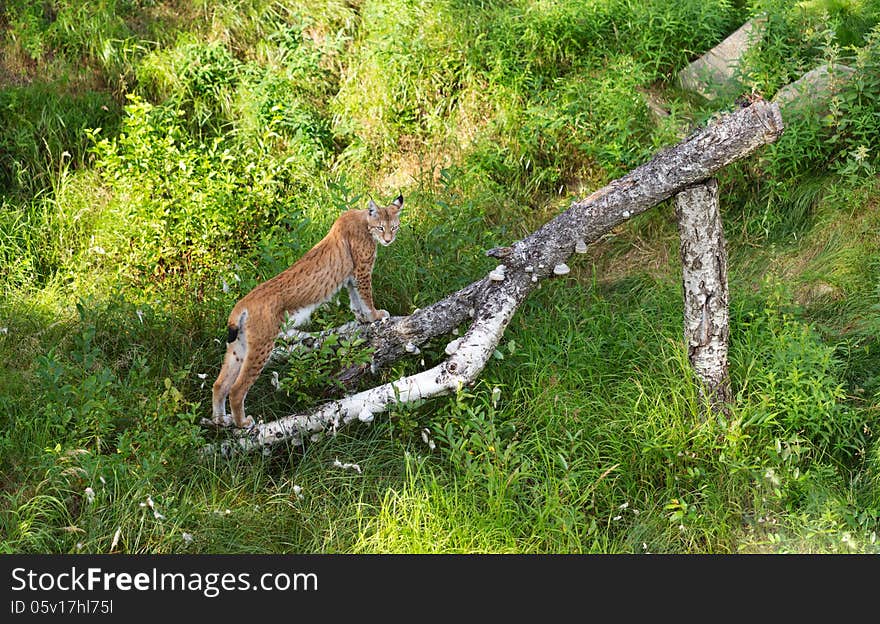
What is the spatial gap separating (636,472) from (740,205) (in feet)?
9.90

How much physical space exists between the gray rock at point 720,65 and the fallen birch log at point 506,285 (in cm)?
254

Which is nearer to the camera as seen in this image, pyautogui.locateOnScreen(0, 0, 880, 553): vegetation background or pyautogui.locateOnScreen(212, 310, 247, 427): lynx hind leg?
Answer: pyautogui.locateOnScreen(0, 0, 880, 553): vegetation background

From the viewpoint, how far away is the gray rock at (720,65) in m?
8.92

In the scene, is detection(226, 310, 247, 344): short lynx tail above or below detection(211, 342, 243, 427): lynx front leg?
above

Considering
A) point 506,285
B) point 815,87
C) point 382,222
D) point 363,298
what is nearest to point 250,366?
point 363,298

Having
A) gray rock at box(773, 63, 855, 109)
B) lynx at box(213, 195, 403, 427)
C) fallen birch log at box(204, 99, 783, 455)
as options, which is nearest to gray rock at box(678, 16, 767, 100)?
gray rock at box(773, 63, 855, 109)

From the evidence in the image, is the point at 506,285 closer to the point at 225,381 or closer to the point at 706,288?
the point at 706,288

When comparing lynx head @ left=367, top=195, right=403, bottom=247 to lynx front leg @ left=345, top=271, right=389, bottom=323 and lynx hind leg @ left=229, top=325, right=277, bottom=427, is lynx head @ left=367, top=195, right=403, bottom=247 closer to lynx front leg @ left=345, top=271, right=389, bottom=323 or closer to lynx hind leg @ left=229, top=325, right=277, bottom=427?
lynx front leg @ left=345, top=271, right=389, bottom=323

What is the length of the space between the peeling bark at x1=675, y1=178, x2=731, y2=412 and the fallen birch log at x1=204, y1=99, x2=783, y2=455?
0.45ft

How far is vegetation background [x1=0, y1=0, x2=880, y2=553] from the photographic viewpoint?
19.9ft

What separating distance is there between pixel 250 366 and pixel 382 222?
1451 millimetres

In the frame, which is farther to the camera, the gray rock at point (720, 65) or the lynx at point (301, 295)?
the gray rock at point (720, 65)

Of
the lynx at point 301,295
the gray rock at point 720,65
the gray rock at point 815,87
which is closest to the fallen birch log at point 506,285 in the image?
the lynx at point 301,295

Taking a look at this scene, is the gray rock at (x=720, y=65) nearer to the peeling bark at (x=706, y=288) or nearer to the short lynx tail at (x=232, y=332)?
the peeling bark at (x=706, y=288)
